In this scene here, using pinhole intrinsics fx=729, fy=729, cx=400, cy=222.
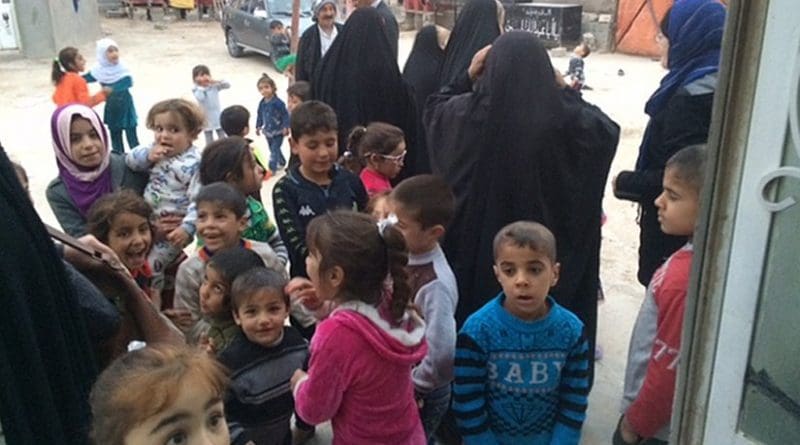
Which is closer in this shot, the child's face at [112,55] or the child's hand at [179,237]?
the child's hand at [179,237]

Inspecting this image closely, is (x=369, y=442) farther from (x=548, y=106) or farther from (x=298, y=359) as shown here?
(x=548, y=106)

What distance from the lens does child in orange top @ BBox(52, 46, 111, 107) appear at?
7113 mm

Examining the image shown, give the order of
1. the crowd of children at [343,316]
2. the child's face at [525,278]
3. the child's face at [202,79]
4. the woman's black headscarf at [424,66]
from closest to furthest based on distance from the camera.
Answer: the crowd of children at [343,316]
the child's face at [525,278]
the woman's black headscarf at [424,66]
the child's face at [202,79]

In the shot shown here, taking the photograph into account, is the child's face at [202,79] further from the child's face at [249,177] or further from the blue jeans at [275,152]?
the child's face at [249,177]

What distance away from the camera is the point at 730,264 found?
1.36 meters

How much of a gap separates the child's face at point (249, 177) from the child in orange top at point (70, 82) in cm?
449

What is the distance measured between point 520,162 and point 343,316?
1044mm

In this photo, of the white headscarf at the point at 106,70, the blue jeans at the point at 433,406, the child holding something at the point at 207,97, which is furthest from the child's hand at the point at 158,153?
the white headscarf at the point at 106,70

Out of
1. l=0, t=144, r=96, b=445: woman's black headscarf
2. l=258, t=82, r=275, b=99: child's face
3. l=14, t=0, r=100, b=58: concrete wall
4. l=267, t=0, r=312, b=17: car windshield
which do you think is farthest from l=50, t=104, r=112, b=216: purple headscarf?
l=14, t=0, r=100, b=58: concrete wall

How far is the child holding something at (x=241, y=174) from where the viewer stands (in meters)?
3.15

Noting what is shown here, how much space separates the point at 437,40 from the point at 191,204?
1.87 meters

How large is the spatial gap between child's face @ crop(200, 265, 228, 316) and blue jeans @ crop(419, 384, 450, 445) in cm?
78

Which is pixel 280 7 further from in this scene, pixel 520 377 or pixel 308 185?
pixel 520 377

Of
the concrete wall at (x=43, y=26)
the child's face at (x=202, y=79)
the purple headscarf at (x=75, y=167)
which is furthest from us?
the concrete wall at (x=43, y=26)
